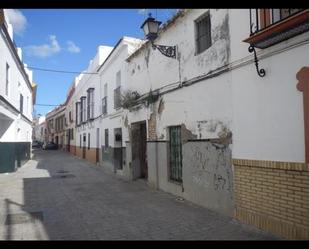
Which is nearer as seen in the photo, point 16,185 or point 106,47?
point 16,185

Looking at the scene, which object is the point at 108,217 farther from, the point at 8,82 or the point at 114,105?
the point at 8,82

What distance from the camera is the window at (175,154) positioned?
10.2 metres

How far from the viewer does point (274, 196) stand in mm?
6125

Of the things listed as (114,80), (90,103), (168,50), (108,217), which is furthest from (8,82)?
(108,217)

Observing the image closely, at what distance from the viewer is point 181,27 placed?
999cm

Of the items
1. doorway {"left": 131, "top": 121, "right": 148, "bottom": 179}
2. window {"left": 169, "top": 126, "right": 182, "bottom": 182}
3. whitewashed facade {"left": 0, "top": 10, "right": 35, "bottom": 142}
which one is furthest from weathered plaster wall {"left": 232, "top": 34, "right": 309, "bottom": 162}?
whitewashed facade {"left": 0, "top": 10, "right": 35, "bottom": 142}

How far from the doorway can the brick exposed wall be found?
721cm

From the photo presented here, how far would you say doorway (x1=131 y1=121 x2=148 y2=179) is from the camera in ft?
46.4

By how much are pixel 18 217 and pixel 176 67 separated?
5.54 meters

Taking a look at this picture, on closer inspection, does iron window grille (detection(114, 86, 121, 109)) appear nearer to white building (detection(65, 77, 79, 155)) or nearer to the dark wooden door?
the dark wooden door

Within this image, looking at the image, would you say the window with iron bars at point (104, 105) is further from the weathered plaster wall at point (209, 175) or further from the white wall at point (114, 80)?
the weathered plaster wall at point (209, 175)

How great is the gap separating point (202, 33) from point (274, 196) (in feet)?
15.1
